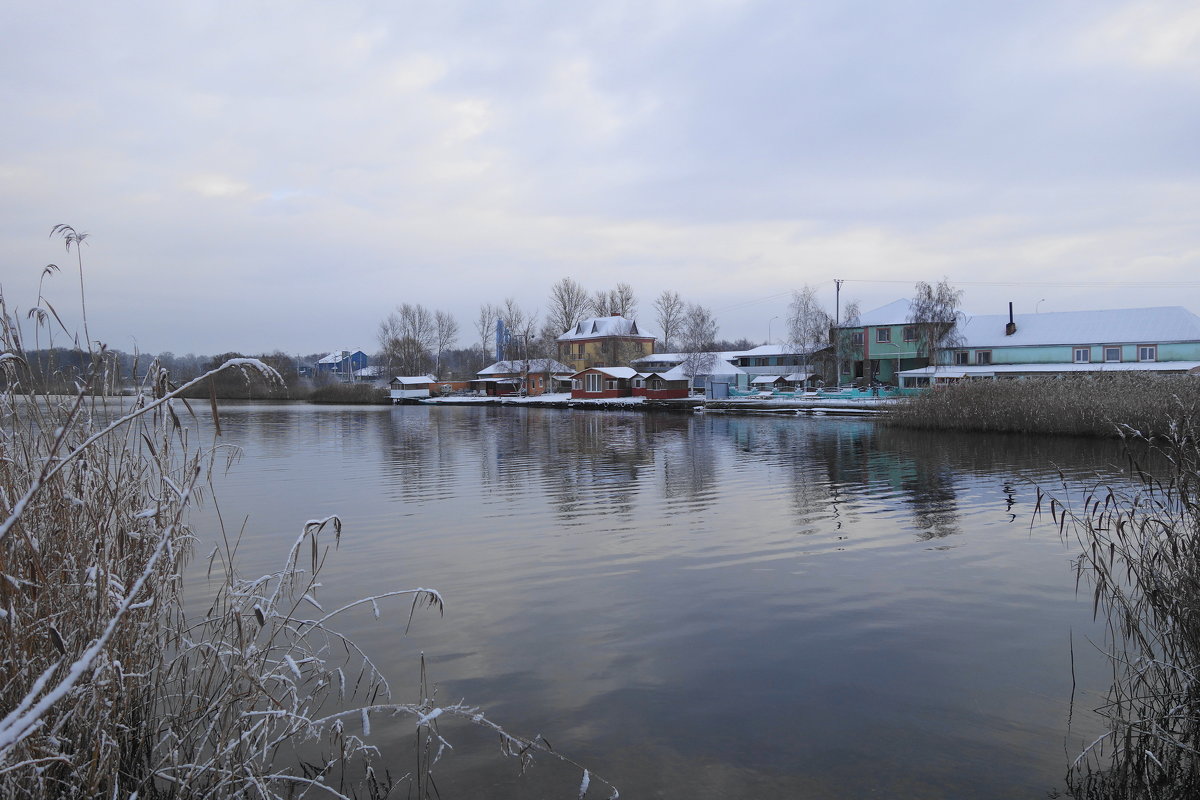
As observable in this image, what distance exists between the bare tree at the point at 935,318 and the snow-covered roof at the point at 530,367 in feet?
120

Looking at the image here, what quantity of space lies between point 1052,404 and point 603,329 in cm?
6344

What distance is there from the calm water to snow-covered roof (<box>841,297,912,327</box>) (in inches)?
1809

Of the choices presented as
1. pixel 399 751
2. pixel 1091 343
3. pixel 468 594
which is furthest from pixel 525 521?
pixel 1091 343

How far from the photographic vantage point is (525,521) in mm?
13992

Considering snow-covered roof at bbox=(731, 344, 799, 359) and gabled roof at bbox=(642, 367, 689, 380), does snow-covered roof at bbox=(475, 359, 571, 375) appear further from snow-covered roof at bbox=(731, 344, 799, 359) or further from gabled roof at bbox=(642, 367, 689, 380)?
snow-covered roof at bbox=(731, 344, 799, 359)

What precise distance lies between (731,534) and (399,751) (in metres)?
8.19

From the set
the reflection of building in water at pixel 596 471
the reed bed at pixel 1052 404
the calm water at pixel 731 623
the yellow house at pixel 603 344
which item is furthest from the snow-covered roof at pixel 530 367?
the calm water at pixel 731 623

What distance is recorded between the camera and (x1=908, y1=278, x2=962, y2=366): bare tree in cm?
5878

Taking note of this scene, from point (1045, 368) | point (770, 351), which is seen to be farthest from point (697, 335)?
point (1045, 368)

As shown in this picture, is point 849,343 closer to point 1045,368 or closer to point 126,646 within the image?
point 1045,368

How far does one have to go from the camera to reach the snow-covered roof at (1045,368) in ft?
167

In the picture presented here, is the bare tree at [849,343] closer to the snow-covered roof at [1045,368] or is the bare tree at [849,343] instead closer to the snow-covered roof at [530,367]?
the snow-covered roof at [1045,368]

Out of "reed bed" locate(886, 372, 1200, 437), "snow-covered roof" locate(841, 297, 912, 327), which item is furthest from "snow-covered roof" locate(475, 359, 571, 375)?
"reed bed" locate(886, 372, 1200, 437)

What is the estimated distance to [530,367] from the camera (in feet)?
274
